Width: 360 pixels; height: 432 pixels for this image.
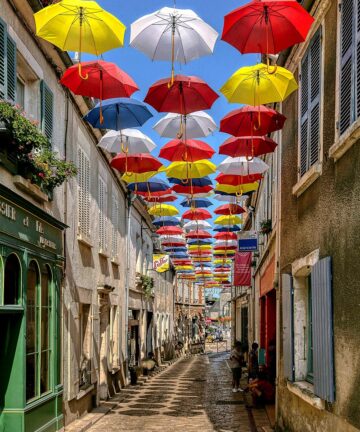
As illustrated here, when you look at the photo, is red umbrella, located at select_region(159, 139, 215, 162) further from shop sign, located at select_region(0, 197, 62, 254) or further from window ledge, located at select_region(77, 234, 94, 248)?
shop sign, located at select_region(0, 197, 62, 254)

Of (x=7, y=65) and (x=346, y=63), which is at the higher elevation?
(x=7, y=65)

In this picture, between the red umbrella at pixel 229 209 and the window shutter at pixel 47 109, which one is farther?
the red umbrella at pixel 229 209

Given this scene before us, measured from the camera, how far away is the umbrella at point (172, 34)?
10.2 m

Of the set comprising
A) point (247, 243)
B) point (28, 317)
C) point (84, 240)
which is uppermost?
point (247, 243)

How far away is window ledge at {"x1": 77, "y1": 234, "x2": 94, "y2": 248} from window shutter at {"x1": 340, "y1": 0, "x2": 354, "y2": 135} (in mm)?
7917

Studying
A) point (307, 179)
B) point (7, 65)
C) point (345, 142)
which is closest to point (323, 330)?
point (307, 179)

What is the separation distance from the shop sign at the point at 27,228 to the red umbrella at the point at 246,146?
3758 mm

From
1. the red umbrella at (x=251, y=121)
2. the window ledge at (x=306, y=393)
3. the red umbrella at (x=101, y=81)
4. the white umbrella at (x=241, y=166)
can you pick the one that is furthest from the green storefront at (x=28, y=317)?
the white umbrella at (x=241, y=166)

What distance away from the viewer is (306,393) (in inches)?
372

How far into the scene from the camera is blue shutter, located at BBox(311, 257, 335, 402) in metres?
8.02

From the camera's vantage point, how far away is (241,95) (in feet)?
35.2

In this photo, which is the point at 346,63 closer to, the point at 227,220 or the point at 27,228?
the point at 27,228

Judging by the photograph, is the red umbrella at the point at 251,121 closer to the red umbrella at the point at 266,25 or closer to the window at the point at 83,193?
the red umbrella at the point at 266,25

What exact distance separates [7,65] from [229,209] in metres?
15.2
